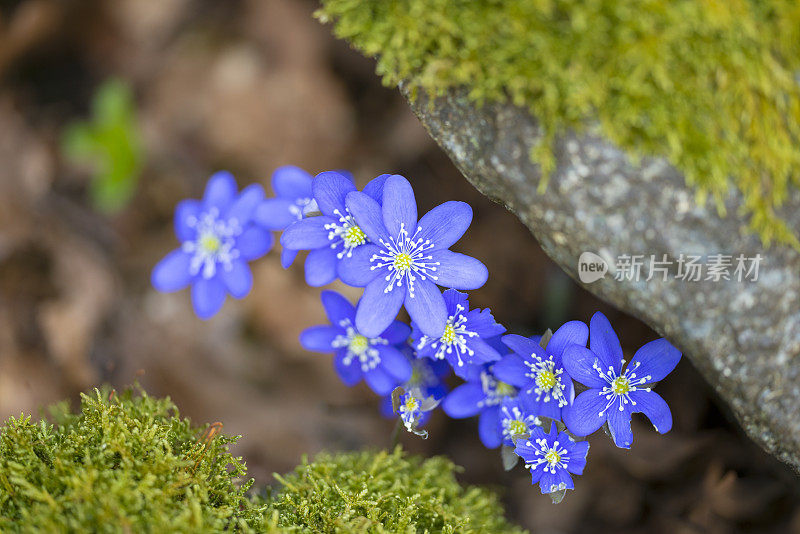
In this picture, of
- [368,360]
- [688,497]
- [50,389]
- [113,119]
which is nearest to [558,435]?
[368,360]

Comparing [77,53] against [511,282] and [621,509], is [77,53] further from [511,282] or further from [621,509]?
[621,509]

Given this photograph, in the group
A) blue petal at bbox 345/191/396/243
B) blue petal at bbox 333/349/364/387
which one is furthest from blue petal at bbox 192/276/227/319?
blue petal at bbox 345/191/396/243

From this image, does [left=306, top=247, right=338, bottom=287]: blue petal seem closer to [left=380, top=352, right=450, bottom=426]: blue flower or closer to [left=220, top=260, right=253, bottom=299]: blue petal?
[left=380, top=352, right=450, bottom=426]: blue flower

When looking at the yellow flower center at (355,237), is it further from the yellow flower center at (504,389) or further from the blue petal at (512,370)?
the yellow flower center at (504,389)

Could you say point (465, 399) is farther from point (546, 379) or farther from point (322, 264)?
point (322, 264)

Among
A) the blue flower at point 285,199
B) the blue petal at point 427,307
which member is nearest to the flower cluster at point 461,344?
the blue petal at point 427,307

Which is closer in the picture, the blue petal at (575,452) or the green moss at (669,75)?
the green moss at (669,75)

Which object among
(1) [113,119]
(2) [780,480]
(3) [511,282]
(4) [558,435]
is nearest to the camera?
(4) [558,435]
